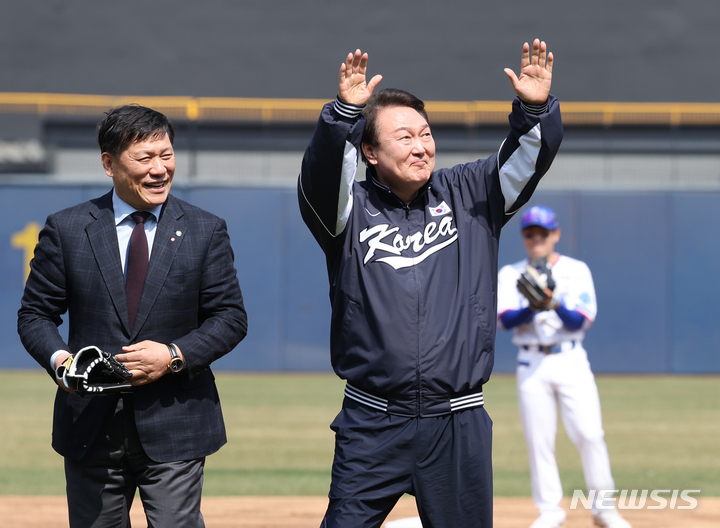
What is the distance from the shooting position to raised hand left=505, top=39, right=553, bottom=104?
2.97 metres

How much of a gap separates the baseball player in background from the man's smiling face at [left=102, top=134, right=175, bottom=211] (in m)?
2.64

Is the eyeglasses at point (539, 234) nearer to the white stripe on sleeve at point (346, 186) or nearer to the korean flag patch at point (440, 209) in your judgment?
the korean flag patch at point (440, 209)

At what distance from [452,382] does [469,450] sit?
0.86 feet

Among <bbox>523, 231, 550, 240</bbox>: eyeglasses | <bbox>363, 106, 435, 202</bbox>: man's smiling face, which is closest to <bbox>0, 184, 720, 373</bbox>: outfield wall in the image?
<bbox>523, 231, 550, 240</bbox>: eyeglasses

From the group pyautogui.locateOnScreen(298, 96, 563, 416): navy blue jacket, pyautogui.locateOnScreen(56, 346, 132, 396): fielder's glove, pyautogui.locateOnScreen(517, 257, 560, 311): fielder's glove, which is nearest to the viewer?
pyautogui.locateOnScreen(56, 346, 132, 396): fielder's glove

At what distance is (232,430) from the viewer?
8.69 meters

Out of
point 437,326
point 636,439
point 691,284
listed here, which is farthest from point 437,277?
point 691,284

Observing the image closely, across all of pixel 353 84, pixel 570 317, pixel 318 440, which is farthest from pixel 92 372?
pixel 318 440

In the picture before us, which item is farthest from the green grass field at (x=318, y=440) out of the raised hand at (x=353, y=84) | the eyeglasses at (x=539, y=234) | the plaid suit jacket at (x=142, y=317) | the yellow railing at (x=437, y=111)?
the yellow railing at (x=437, y=111)

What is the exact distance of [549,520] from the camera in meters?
5.02

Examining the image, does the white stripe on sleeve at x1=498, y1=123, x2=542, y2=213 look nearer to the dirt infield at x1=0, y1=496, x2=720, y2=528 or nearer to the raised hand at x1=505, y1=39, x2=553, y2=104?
the raised hand at x1=505, y1=39, x2=553, y2=104

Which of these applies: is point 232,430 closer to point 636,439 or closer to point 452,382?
point 636,439

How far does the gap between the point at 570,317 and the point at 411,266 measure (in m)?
2.55

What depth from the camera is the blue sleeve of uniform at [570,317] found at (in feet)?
17.2
